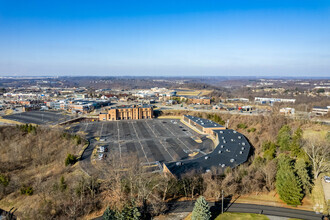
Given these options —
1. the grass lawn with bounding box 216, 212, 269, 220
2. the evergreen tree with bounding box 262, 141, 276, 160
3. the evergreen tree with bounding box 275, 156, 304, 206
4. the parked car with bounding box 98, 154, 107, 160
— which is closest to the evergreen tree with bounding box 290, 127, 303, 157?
the evergreen tree with bounding box 262, 141, 276, 160

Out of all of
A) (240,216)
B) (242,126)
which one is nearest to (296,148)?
(240,216)

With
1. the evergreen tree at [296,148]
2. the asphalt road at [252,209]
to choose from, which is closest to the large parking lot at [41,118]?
the asphalt road at [252,209]

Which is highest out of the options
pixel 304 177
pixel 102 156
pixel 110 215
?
pixel 304 177

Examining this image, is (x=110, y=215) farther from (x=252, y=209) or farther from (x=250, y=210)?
(x=252, y=209)

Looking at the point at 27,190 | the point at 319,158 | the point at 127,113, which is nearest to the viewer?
the point at 27,190

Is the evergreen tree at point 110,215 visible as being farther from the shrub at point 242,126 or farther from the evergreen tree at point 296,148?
the shrub at point 242,126

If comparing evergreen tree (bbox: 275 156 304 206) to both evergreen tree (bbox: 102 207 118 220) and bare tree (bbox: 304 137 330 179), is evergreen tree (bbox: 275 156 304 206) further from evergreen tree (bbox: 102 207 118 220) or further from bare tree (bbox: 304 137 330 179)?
evergreen tree (bbox: 102 207 118 220)

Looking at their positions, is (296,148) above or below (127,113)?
above
